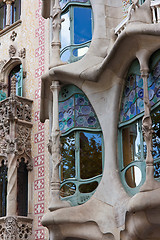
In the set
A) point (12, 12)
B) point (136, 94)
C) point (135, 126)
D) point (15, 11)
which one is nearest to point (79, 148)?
point (135, 126)

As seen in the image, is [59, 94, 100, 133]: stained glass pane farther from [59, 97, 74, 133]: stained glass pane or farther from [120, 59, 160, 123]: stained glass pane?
[120, 59, 160, 123]: stained glass pane

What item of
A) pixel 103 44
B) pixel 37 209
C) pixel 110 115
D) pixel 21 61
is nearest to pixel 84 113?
pixel 110 115

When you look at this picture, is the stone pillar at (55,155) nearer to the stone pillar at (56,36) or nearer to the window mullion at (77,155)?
the window mullion at (77,155)

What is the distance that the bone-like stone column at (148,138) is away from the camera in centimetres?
1109

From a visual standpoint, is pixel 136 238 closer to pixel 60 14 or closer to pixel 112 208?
pixel 112 208

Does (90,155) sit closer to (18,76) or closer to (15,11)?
(18,76)

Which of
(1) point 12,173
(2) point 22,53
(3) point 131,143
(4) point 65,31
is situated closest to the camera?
(3) point 131,143

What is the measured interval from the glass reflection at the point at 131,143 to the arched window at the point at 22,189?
5606 mm

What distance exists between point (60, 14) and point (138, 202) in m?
7.10

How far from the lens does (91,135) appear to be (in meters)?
13.9

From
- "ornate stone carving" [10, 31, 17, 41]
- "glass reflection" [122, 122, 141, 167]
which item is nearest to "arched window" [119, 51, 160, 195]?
"glass reflection" [122, 122, 141, 167]

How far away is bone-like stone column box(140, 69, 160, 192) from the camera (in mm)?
11094

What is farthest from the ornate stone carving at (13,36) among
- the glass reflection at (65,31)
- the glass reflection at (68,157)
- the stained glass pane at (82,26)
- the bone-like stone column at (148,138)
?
the bone-like stone column at (148,138)

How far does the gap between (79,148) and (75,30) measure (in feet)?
12.3
